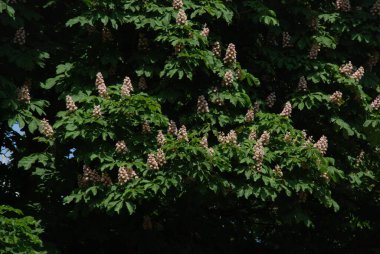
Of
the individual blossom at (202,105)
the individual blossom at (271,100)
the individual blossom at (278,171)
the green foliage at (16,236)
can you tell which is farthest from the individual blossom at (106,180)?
the individual blossom at (271,100)

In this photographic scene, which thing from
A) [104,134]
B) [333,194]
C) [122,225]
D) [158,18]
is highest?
[158,18]

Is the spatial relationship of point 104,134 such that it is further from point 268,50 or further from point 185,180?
point 268,50

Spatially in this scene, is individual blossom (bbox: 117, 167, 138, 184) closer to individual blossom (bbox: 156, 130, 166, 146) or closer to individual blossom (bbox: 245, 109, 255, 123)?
individual blossom (bbox: 156, 130, 166, 146)

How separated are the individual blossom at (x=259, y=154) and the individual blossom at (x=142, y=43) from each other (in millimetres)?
2297

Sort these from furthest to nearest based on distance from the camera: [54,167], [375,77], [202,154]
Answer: [375,77]
[54,167]
[202,154]

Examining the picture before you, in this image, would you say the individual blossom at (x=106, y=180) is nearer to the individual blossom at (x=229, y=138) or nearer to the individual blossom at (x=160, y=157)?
the individual blossom at (x=160, y=157)

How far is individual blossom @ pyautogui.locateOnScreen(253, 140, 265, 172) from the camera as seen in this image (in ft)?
29.6

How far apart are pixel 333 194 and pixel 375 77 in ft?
6.59

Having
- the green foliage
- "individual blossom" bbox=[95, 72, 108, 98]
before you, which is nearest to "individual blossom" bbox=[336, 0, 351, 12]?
"individual blossom" bbox=[95, 72, 108, 98]

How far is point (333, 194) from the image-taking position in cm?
1141

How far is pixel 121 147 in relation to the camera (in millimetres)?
9000

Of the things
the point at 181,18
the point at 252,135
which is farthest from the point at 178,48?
the point at 252,135

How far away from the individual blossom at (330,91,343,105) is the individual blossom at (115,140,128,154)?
3.17 meters

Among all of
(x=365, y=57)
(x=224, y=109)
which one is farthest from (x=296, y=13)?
(x=224, y=109)
